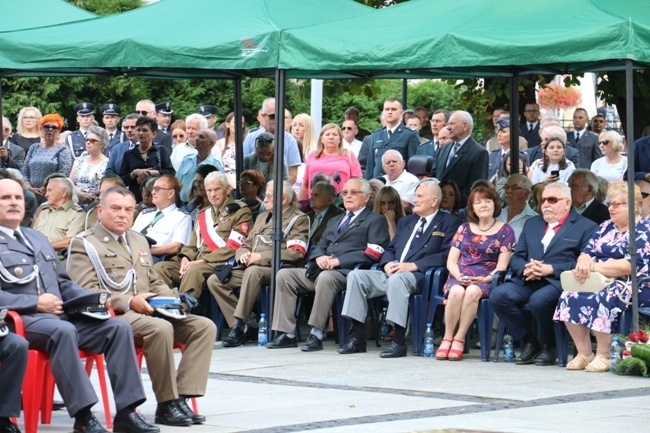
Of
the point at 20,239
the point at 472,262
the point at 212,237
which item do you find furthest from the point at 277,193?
the point at 20,239

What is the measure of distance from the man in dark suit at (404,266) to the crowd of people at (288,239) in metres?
0.02

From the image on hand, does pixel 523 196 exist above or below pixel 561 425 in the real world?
above

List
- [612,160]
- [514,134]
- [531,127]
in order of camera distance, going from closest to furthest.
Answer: [514,134]
[612,160]
[531,127]

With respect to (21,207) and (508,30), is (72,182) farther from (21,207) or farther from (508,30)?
(21,207)

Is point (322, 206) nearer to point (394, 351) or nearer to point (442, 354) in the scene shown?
point (394, 351)

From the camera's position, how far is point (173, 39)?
1307cm

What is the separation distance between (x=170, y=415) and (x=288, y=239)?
4.96 meters

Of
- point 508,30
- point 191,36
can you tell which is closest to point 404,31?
point 508,30

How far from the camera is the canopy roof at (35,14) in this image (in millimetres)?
14723

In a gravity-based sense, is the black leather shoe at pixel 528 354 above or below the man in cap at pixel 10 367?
below

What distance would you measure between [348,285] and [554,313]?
189 centimetres

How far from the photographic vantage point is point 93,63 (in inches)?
520

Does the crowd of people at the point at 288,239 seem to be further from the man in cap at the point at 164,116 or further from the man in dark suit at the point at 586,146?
the man in cap at the point at 164,116

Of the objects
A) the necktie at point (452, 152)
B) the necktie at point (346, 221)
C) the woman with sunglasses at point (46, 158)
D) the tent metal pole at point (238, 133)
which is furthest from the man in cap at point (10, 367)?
the woman with sunglasses at point (46, 158)
